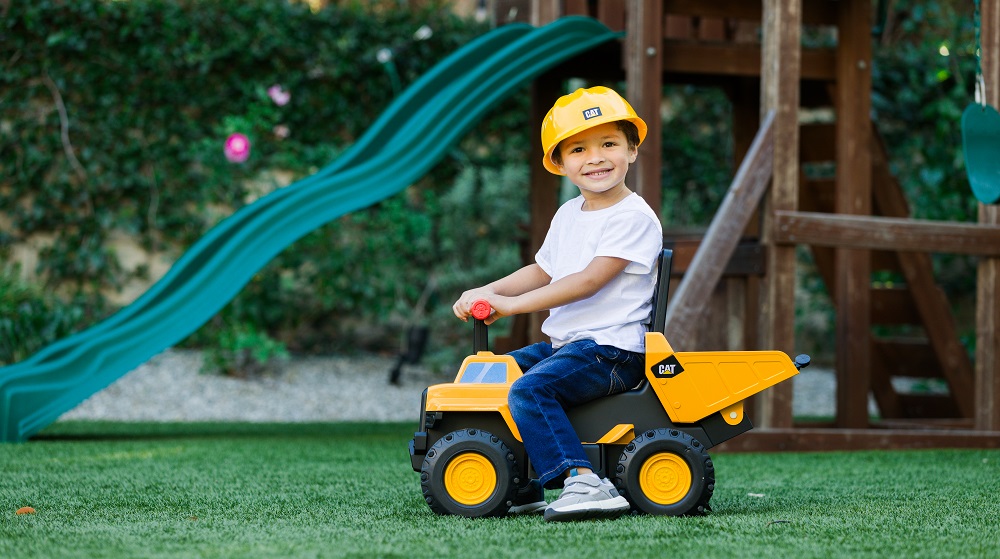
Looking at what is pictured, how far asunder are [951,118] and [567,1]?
3.06 m

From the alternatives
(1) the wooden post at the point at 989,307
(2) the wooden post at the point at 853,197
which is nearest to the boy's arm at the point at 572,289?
(1) the wooden post at the point at 989,307

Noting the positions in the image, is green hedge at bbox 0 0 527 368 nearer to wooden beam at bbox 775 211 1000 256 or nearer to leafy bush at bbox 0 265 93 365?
leafy bush at bbox 0 265 93 365

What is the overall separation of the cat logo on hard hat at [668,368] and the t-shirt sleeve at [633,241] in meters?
0.22

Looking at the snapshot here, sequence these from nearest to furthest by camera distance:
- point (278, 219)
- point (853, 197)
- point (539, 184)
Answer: point (278, 219) < point (853, 197) < point (539, 184)

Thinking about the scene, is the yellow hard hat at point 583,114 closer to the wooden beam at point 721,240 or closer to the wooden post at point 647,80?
the wooden beam at point 721,240

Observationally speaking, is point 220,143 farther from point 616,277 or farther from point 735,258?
point 616,277

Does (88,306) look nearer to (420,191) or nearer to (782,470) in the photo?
(420,191)

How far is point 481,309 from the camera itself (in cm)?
256

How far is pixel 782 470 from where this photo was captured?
3709 mm

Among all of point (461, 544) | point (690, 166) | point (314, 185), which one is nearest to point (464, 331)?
point (690, 166)

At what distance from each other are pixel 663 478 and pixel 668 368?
25 cm

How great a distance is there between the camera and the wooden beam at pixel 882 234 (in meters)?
4.36

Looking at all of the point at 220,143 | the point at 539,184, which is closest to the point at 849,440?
the point at 539,184

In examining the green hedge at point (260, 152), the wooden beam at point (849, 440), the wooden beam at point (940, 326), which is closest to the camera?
the wooden beam at point (849, 440)
